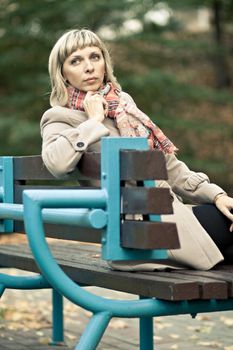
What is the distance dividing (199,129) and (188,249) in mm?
16445

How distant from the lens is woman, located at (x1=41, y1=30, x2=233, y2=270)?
372 centimetres

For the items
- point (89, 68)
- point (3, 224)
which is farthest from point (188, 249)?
point (3, 224)

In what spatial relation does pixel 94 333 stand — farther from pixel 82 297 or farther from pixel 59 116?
pixel 59 116

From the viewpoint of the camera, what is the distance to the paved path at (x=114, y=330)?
17.8 ft

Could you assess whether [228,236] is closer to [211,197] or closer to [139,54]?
[211,197]

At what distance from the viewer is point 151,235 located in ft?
10.9

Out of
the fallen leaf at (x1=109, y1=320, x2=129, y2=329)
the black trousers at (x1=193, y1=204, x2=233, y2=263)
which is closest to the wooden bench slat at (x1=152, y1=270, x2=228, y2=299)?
the black trousers at (x1=193, y1=204, x2=233, y2=263)

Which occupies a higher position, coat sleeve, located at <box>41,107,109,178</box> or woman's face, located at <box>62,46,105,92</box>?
woman's face, located at <box>62,46,105,92</box>

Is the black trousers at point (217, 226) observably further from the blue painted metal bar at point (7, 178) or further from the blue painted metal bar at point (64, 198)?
the blue painted metal bar at point (7, 178)

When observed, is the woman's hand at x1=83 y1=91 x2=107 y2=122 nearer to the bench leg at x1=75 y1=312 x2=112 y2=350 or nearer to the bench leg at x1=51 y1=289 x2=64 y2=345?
the bench leg at x1=75 y1=312 x2=112 y2=350

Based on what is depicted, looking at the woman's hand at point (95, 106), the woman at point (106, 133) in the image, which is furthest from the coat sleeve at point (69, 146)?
the woman's hand at point (95, 106)

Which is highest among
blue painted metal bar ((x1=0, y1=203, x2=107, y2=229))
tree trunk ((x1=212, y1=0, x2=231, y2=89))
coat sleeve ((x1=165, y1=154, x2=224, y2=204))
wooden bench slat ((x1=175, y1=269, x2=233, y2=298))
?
tree trunk ((x1=212, y1=0, x2=231, y2=89))

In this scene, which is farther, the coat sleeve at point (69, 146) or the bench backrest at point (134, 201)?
the coat sleeve at point (69, 146)

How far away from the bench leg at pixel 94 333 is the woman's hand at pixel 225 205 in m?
0.81
